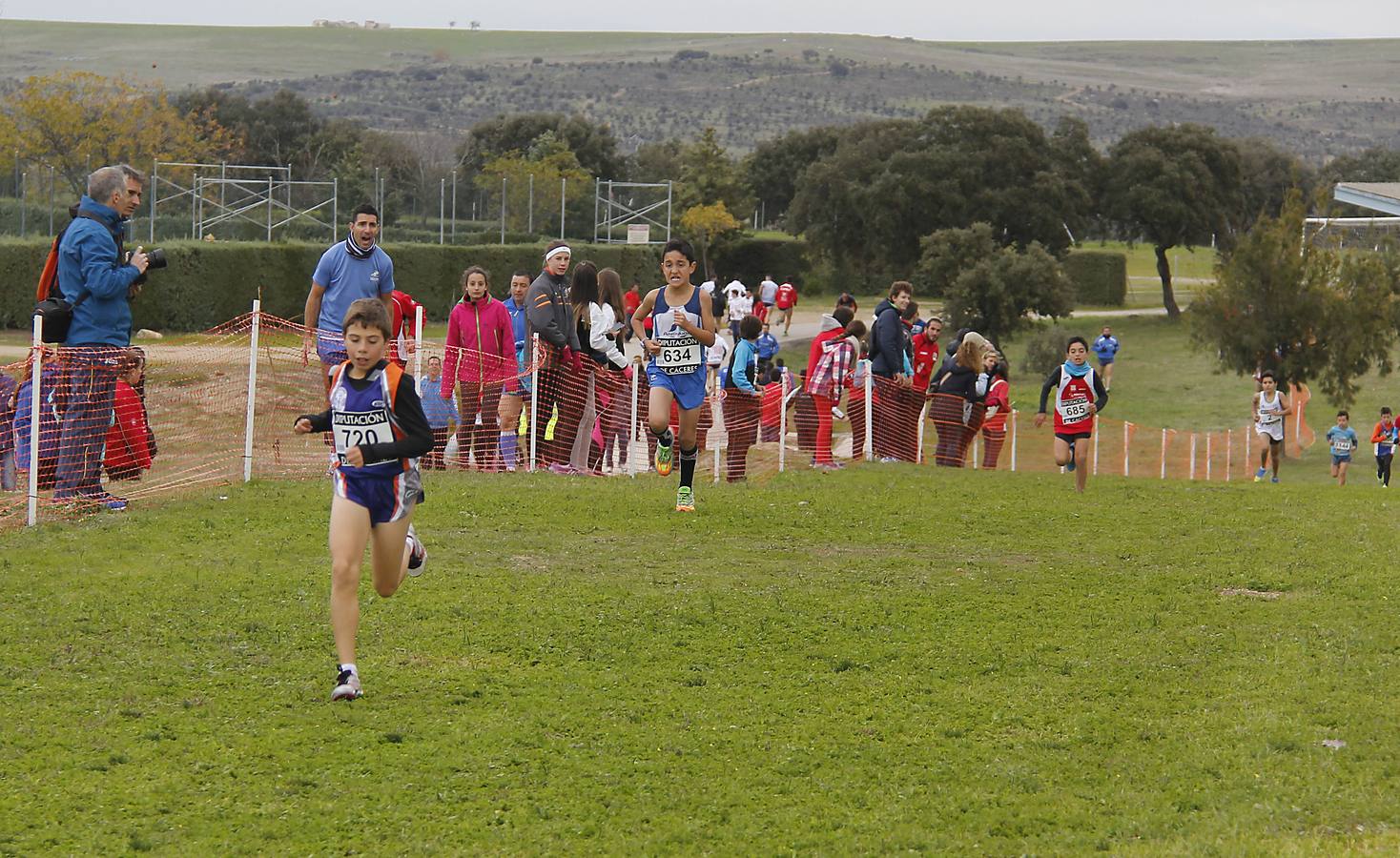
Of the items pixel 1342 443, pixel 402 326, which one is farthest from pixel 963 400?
pixel 1342 443

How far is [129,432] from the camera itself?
1300 centimetres

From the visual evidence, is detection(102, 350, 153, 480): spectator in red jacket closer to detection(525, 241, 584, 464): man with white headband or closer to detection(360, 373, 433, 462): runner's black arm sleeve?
detection(525, 241, 584, 464): man with white headband

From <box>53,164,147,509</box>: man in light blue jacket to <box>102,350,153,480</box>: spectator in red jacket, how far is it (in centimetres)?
29

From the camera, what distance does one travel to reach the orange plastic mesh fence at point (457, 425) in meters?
12.3

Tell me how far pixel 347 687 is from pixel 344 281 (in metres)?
6.23

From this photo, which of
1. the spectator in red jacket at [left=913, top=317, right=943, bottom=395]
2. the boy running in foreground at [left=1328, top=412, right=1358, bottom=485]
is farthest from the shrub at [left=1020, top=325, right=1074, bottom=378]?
the spectator in red jacket at [left=913, top=317, right=943, bottom=395]

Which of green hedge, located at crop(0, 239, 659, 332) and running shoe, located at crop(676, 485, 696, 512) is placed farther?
green hedge, located at crop(0, 239, 659, 332)

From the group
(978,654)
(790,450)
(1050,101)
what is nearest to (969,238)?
(790,450)

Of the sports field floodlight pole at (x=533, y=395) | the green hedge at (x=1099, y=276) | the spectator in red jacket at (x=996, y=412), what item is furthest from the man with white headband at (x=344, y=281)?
the green hedge at (x=1099, y=276)

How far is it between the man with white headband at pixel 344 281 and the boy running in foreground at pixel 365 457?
5.36 m

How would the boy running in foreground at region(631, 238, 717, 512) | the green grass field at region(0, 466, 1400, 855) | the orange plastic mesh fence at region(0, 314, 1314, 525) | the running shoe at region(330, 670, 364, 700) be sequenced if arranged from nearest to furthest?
the green grass field at region(0, 466, 1400, 855)
the running shoe at region(330, 670, 364, 700)
the orange plastic mesh fence at region(0, 314, 1314, 525)
the boy running in foreground at region(631, 238, 717, 512)

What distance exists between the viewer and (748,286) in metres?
78.0

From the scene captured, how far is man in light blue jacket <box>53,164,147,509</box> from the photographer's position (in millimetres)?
11680

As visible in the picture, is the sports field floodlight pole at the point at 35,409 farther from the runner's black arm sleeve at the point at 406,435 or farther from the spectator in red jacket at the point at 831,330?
the spectator in red jacket at the point at 831,330
